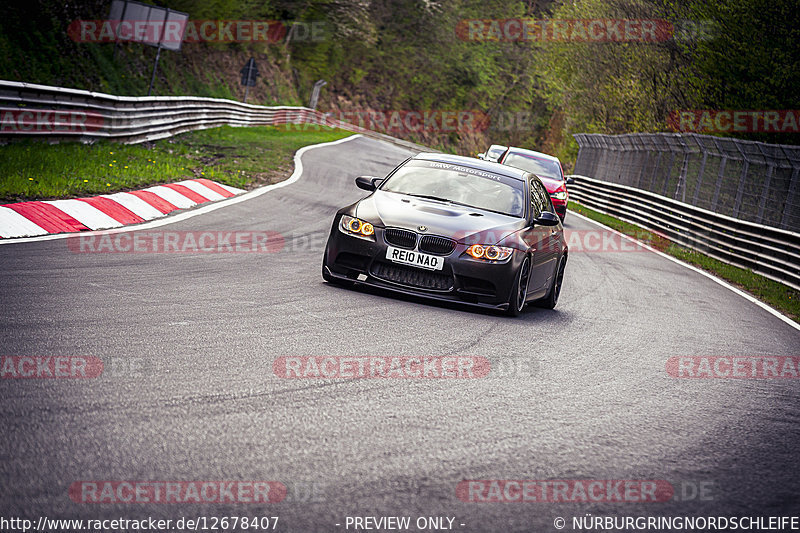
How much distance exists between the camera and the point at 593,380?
6484 mm

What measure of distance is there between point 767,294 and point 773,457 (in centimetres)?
1071

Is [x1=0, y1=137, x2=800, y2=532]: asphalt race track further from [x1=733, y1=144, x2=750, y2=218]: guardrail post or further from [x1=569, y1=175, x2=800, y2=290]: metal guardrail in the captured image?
[x1=733, y1=144, x2=750, y2=218]: guardrail post

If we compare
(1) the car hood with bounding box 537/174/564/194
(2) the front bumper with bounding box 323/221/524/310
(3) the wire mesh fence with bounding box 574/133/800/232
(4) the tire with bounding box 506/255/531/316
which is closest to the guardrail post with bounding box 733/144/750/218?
(3) the wire mesh fence with bounding box 574/133/800/232

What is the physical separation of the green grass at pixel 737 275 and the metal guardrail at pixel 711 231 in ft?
0.58

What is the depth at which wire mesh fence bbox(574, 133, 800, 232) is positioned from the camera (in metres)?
18.7

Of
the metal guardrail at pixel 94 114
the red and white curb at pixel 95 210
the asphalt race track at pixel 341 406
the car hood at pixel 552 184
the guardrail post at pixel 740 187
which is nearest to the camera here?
the asphalt race track at pixel 341 406

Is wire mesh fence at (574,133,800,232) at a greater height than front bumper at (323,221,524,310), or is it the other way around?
wire mesh fence at (574,133,800,232)

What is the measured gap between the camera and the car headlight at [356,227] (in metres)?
8.69

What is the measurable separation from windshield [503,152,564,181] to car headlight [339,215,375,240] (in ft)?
43.9

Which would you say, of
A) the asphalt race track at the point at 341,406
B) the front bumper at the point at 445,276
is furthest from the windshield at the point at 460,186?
the asphalt race track at the point at 341,406

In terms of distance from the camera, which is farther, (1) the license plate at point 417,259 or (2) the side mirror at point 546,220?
(2) the side mirror at point 546,220

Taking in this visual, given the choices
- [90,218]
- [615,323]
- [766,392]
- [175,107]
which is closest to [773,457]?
[766,392]

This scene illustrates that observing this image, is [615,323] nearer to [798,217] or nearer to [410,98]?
[798,217]

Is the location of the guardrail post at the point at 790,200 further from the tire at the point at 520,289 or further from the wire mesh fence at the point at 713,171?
the tire at the point at 520,289
